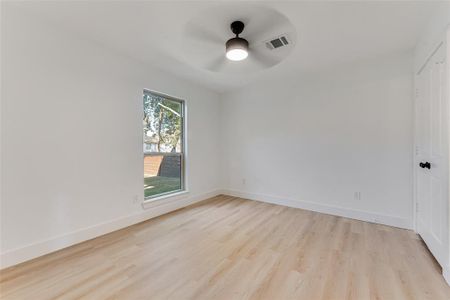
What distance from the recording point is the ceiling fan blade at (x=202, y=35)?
199 centimetres

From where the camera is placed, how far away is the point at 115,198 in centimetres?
271

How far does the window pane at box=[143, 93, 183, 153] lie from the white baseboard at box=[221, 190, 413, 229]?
6.09ft

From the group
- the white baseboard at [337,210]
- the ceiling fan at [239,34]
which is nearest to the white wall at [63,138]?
Answer: the ceiling fan at [239,34]

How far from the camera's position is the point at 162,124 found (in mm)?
3510

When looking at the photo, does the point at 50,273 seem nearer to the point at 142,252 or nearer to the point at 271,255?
the point at 142,252

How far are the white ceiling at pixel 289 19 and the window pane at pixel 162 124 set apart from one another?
0.72 meters

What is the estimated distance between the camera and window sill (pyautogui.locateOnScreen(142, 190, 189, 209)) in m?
3.08

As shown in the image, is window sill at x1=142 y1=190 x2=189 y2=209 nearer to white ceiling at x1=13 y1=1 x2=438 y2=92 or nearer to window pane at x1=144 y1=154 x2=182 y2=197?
window pane at x1=144 y1=154 x2=182 y2=197

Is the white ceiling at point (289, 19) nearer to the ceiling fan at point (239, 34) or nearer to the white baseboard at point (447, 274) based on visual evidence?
the ceiling fan at point (239, 34)

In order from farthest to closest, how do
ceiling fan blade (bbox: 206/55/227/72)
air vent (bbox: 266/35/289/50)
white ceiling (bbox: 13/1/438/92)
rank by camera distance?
ceiling fan blade (bbox: 206/55/227/72), air vent (bbox: 266/35/289/50), white ceiling (bbox: 13/1/438/92)

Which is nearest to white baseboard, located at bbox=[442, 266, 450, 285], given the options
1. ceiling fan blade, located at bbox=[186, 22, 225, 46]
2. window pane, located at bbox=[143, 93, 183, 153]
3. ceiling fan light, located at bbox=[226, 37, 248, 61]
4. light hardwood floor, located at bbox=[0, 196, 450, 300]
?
light hardwood floor, located at bbox=[0, 196, 450, 300]

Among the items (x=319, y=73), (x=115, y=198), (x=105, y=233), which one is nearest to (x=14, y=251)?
(x=105, y=233)

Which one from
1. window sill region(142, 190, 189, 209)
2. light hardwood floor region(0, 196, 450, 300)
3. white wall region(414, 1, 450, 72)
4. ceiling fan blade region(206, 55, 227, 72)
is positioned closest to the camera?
light hardwood floor region(0, 196, 450, 300)

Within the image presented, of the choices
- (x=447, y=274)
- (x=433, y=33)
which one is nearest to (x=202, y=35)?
(x=433, y=33)
